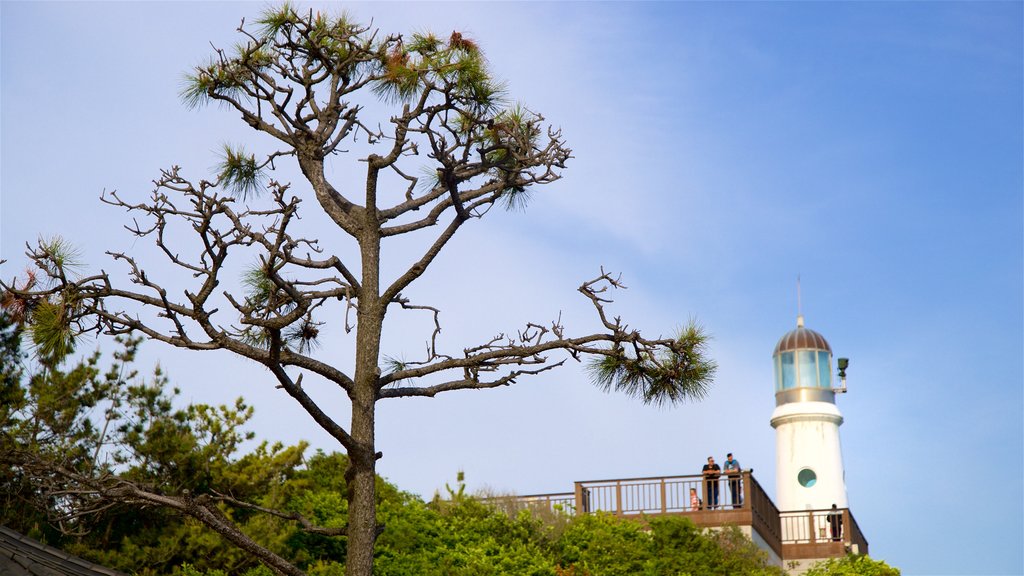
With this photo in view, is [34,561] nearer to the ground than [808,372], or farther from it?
nearer to the ground

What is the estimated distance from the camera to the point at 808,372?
1264 inches

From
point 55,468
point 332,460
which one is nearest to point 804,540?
point 332,460

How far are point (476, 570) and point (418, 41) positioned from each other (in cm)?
821

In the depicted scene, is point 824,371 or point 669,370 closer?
point 669,370

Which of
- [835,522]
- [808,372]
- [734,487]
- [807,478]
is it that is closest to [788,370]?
[808,372]

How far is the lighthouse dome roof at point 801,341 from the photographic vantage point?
32.9 metres

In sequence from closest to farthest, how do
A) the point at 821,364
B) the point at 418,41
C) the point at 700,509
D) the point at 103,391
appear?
the point at 418,41 < the point at 103,391 < the point at 700,509 < the point at 821,364

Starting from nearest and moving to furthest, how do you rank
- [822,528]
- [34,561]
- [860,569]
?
[34,561]
[860,569]
[822,528]

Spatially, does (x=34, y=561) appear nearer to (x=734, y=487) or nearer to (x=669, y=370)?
(x=669, y=370)

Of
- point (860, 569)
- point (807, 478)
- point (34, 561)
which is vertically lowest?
point (34, 561)

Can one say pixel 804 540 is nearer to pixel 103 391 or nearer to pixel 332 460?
pixel 332 460

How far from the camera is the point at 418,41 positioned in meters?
9.81

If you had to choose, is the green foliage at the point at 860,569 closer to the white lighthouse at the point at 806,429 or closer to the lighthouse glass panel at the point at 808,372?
the white lighthouse at the point at 806,429

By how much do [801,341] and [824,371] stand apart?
1168 mm
